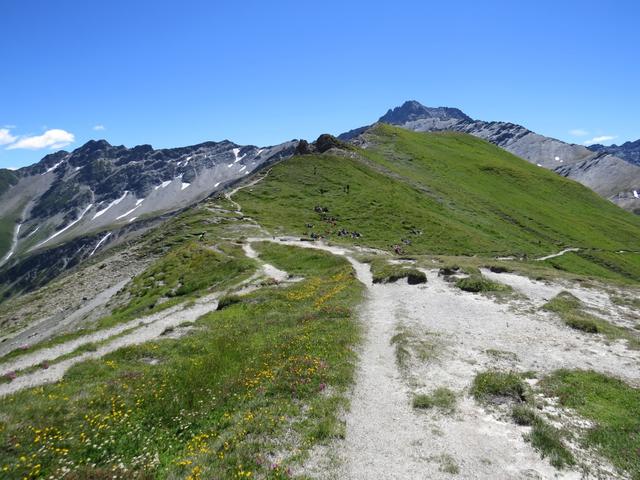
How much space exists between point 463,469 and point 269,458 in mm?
6043

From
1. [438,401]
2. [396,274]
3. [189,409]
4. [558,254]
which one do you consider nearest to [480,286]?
[396,274]

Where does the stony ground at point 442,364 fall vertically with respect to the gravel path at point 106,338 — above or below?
above

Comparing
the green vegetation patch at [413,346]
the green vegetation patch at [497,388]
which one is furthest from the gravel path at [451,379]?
the green vegetation patch at [497,388]

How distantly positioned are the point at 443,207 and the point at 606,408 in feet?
310

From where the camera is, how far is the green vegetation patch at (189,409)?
12.9m

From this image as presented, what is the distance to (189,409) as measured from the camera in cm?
→ 1658

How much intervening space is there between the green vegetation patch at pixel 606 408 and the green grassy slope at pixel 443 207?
55.8 meters

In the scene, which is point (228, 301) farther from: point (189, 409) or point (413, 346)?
point (189, 409)

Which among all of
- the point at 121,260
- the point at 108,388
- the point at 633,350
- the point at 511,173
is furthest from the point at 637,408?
the point at 511,173

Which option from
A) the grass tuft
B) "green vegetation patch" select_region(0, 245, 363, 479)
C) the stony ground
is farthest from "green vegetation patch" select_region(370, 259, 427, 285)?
"green vegetation patch" select_region(0, 245, 363, 479)

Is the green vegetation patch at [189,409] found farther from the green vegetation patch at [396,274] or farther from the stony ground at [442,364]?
the green vegetation patch at [396,274]

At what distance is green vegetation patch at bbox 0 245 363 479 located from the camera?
12885mm

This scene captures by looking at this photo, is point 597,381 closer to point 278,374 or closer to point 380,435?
point 380,435

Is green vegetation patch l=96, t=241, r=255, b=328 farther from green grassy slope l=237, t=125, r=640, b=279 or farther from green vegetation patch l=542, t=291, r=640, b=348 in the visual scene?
green vegetation patch l=542, t=291, r=640, b=348
